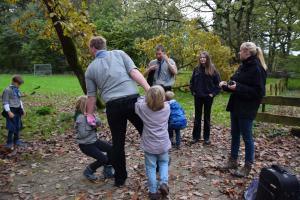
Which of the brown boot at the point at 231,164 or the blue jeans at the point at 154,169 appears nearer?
the blue jeans at the point at 154,169

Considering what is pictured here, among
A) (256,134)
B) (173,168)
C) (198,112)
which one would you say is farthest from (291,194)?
(256,134)

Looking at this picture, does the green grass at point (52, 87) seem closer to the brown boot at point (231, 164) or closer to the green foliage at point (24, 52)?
the green foliage at point (24, 52)

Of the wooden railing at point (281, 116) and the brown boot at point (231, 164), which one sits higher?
the wooden railing at point (281, 116)

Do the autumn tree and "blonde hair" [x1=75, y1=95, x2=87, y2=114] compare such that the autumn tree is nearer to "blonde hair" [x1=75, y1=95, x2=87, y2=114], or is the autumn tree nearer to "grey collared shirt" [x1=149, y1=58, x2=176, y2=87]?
"grey collared shirt" [x1=149, y1=58, x2=176, y2=87]

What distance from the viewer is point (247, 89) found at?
18.0 ft

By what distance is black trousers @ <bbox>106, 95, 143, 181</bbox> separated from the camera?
5.12m

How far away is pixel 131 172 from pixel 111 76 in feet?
6.71

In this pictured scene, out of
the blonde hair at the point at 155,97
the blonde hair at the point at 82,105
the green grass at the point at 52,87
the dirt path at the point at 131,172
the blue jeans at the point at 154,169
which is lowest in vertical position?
the dirt path at the point at 131,172

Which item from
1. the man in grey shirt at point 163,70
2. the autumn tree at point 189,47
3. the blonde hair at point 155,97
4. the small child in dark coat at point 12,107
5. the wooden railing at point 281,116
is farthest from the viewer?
the autumn tree at point 189,47

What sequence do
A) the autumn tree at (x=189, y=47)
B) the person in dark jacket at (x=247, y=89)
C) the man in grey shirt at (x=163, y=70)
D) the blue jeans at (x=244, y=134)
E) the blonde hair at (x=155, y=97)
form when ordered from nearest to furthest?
1. the blonde hair at (x=155, y=97)
2. the person in dark jacket at (x=247, y=89)
3. the blue jeans at (x=244, y=134)
4. the man in grey shirt at (x=163, y=70)
5. the autumn tree at (x=189, y=47)

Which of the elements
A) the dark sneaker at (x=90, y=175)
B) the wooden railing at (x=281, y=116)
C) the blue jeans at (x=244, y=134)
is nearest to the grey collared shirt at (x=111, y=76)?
the dark sneaker at (x=90, y=175)

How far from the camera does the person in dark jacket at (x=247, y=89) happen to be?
18.1 ft

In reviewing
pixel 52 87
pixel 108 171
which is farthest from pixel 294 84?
pixel 108 171

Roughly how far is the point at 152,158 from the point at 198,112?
9.96 ft
